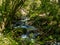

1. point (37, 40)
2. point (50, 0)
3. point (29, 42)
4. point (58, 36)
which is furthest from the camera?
point (50, 0)

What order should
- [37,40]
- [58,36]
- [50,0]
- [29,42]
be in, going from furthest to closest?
[50,0]
[58,36]
[37,40]
[29,42]

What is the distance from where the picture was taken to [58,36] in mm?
5684

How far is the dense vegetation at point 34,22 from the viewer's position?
192 inches

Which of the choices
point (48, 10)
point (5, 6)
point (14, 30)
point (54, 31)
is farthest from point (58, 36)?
point (5, 6)

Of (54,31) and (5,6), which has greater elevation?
(5,6)

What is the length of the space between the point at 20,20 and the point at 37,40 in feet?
5.46

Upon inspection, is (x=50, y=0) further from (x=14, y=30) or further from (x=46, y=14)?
(x=14, y=30)

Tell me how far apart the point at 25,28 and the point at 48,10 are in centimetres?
78

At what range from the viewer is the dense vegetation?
4.89 m

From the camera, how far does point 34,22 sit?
246 inches

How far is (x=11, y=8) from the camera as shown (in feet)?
17.4

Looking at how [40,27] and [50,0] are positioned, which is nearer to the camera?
[40,27]

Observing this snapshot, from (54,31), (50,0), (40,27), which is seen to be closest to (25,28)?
(40,27)

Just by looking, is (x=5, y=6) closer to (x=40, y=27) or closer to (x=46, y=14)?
(x=40, y=27)
